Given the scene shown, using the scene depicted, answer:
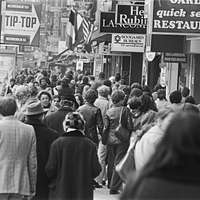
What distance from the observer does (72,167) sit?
26.0 ft

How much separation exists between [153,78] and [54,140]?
21431 mm

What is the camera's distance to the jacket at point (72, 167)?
7910 mm

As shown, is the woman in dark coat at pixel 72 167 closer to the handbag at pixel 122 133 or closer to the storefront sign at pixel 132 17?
the handbag at pixel 122 133

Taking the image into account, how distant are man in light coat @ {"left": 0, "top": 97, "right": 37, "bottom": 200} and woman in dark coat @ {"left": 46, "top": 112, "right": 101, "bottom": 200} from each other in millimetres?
283

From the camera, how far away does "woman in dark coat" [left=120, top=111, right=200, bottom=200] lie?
342cm

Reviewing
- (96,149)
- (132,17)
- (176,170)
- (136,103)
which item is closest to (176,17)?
(136,103)

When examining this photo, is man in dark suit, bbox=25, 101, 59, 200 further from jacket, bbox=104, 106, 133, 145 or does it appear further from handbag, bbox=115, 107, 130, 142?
jacket, bbox=104, 106, 133, 145

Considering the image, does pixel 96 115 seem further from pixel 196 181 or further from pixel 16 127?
pixel 196 181

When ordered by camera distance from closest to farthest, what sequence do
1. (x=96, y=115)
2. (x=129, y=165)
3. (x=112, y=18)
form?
(x=129, y=165) → (x=96, y=115) → (x=112, y=18)

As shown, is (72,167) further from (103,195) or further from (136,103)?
(103,195)

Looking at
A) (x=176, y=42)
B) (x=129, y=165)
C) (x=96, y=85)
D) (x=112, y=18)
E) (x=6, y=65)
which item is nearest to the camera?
(x=129, y=165)

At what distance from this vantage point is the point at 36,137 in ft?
28.2

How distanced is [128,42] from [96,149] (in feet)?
52.3

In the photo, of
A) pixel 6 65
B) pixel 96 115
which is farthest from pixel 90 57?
pixel 96 115
